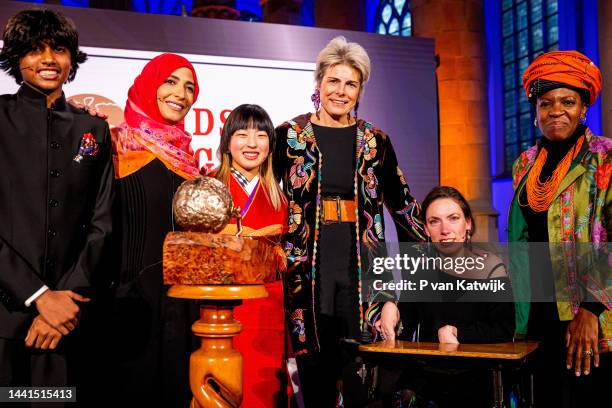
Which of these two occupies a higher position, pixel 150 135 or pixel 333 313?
pixel 150 135

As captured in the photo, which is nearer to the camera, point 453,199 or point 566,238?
point 566,238

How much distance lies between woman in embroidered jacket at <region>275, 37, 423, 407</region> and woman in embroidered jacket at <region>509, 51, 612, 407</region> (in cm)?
59

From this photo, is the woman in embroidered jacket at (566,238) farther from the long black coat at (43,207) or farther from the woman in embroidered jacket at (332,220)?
the long black coat at (43,207)

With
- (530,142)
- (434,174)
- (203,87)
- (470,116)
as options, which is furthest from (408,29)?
(203,87)

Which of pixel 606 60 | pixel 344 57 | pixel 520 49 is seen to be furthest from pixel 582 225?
pixel 520 49

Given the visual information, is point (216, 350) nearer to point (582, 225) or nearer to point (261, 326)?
point (261, 326)

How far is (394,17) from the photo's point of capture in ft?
44.4

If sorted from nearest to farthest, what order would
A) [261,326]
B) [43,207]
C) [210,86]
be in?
[43,207]
[261,326]
[210,86]

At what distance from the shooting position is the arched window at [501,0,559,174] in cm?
1141

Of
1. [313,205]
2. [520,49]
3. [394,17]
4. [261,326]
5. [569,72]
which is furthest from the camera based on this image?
[394,17]

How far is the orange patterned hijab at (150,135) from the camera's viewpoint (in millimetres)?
2918

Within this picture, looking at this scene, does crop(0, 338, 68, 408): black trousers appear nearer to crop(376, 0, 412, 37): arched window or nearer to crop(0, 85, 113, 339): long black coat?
crop(0, 85, 113, 339): long black coat

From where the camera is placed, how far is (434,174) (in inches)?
226

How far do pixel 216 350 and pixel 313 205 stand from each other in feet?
5.82
